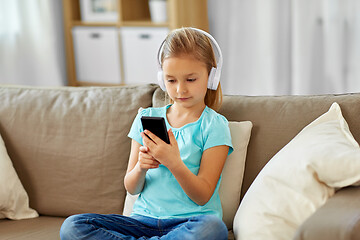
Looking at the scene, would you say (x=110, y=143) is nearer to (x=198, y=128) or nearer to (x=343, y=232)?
(x=198, y=128)

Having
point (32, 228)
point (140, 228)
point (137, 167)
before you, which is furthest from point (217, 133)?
point (32, 228)

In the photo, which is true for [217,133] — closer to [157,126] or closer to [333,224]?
[157,126]

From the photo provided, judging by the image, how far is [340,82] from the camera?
3332 millimetres

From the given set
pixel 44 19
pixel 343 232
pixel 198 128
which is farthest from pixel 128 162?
pixel 44 19

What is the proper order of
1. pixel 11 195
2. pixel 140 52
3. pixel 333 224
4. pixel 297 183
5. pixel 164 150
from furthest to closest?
pixel 140 52, pixel 11 195, pixel 164 150, pixel 297 183, pixel 333 224

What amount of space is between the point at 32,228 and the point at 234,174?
705 mm

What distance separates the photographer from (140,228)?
1620 mm

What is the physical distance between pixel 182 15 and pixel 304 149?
2299 millimetres

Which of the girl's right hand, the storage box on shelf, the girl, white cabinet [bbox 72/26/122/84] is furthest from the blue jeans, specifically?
white cabinet [bbox 72/26/122/84]

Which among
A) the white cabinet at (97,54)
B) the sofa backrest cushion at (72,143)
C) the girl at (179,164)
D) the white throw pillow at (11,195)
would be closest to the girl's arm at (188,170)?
the girl at (179,164)

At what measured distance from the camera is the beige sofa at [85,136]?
1.75 m

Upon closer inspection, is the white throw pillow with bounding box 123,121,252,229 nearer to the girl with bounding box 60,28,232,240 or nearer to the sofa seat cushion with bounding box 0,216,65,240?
the girl with bounding box 60,28,232,240

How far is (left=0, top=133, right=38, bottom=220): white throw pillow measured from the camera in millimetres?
1938

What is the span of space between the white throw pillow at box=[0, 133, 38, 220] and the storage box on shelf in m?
1.91
